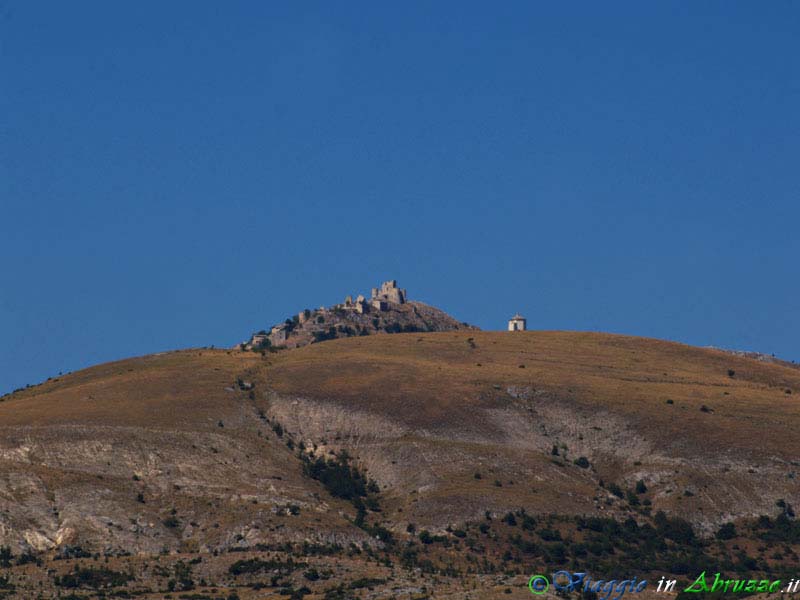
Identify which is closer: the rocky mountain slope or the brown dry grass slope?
the rocky mountain slope

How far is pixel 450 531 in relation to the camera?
157375mm

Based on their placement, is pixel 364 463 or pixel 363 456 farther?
pixel 363 456

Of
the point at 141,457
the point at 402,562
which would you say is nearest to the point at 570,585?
the point at 402,562

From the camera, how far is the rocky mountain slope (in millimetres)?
156250

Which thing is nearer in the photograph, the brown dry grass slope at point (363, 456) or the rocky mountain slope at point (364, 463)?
the rocky mountain slope at point (364, 463)

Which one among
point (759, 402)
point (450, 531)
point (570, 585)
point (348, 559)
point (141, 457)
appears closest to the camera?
point (570, 585)

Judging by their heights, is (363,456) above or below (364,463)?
above

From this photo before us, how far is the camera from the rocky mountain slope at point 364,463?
15625 cm

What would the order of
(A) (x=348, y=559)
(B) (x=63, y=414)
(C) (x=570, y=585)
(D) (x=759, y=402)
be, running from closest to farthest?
(C) (x=570, y=585)
(A) (x=348, y=559)
(B) (x=63, y=414)
(D) (x=759, y=402)

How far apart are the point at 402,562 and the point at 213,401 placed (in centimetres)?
4907

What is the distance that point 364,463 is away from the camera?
179250 mm

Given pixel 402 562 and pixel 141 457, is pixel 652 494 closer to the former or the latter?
pixel 402 562

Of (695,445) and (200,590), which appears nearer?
(200,590)

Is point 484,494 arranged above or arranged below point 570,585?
above
